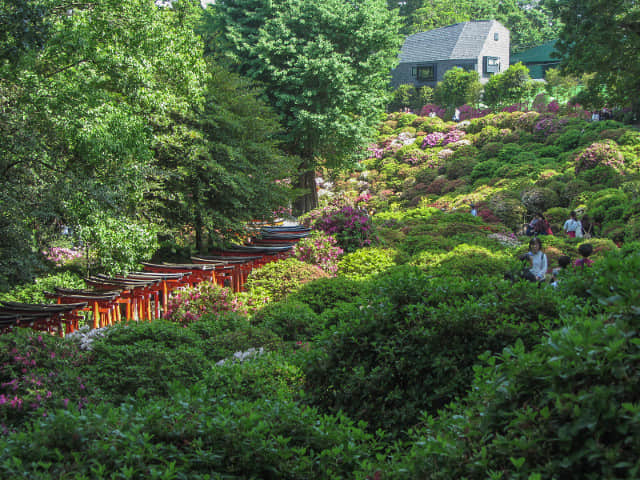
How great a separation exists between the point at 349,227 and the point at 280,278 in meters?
3.63

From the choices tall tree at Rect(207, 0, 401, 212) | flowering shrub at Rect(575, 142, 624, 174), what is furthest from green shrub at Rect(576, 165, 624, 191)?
tall tree at Rect(207, 0, 401, 212)

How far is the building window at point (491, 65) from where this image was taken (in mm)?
53125

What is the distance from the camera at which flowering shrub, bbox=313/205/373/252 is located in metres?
14.6

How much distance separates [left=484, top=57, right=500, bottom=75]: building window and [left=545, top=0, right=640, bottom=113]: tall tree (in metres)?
35.2

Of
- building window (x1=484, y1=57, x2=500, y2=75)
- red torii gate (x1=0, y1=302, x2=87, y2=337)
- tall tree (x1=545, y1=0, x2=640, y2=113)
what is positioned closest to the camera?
red torii gate (x1=0, y1=302, x2=87, y2=337)

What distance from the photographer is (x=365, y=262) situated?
43.5ft

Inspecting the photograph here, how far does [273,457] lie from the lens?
327 centimetres

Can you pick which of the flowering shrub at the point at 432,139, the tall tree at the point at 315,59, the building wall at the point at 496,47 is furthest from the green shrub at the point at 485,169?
the building wall at the point at 496,47

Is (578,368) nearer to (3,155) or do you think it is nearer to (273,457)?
(273,457)

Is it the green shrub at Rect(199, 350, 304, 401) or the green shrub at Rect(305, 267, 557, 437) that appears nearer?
the green shrub at Rect(305, 267, 557, 437)

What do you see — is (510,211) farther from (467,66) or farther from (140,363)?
(467,66)

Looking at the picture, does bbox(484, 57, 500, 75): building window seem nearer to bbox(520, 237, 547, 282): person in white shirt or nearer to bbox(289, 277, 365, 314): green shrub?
bbox(289, 277, 365, 314): green shrub

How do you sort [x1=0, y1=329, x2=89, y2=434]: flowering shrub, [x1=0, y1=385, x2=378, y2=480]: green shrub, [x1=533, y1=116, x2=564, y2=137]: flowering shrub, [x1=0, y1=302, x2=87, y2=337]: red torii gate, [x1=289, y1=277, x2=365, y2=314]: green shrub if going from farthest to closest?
[x1=533, y1=116, x2=564, y2=137]: flowering shrub → [x1=289, y1=277, x2=365, y2=314]: green shrub → [x1=0, y1=302, x2=87, y2=337]: red torii gate → [x1=0, y1=329, x2=89, y2=434]: flowering shrub → [x1=0, y1=385, x2=378, y2=480]: green shrub

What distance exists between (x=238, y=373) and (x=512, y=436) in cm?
293
